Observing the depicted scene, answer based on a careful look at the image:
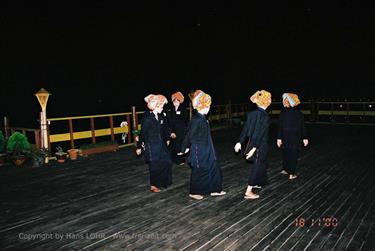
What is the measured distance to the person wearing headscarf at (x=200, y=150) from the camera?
5.66 meters

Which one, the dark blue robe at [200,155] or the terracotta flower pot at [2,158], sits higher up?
the dark blue robe at [200,155]

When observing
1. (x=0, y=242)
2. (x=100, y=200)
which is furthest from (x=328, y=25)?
(x=0, y=242)

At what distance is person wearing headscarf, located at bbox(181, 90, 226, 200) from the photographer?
18.6 feet

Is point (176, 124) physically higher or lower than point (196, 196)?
higher

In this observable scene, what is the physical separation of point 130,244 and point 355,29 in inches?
1018

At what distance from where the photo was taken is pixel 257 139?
219 inches

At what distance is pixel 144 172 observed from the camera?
7898 mm

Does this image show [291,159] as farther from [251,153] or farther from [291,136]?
[251,153]

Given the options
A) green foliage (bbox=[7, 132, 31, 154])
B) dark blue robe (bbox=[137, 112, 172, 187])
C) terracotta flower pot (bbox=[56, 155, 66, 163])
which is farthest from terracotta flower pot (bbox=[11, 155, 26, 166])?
dark blue robe (bbox=[137, 112, 172, 187])

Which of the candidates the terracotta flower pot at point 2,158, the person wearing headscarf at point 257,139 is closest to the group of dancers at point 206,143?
the person wearing headscarf at point 257,139

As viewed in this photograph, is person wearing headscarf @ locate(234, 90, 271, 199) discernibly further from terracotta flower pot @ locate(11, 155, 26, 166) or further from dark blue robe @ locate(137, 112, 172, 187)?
terracotta flower pot @ locate(11, 155, 26, 166)

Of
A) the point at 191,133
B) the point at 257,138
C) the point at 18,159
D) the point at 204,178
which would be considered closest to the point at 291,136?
the point at 257,138

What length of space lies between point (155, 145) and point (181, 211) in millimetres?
1425
